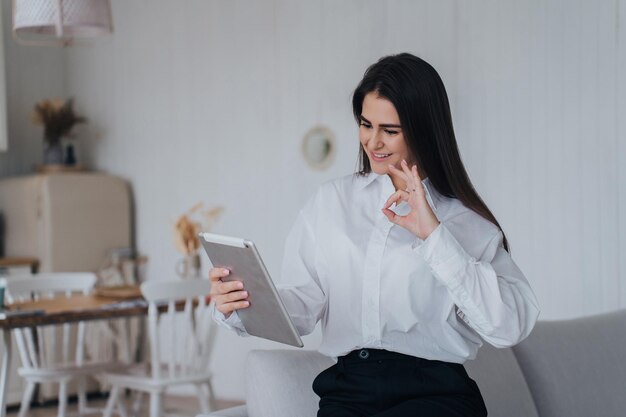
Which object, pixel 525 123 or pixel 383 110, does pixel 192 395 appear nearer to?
pixel 525 123

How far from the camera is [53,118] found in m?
6.52

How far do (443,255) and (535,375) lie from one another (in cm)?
119

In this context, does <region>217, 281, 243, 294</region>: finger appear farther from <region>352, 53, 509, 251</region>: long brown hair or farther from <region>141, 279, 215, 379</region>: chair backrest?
<region>141, 279, 215, 379</region>: chair backrest

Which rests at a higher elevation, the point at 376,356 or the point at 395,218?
the point at 395,218

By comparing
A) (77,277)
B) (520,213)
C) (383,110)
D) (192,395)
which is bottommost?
(192,395)

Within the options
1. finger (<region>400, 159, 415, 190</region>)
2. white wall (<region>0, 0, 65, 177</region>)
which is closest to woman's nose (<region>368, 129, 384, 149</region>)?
finger (<region>400, 159, 415, 190</region>)

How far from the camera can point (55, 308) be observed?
4.14m

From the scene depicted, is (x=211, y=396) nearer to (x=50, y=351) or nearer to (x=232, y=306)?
(x=50, y=351)

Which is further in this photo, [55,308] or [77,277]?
[77,277]

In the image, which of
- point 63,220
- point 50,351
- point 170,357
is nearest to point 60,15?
point 170,357

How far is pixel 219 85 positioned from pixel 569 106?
2.53 m

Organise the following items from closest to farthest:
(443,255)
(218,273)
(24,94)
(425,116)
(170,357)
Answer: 1. (443,255)
2. (218,273)
3. (425,116)
4. (170,357)
5. (24,94)

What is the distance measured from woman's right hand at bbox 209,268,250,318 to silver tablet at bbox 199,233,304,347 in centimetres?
1

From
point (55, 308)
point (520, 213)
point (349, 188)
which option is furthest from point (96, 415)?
→ point (349, 188)
